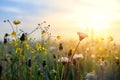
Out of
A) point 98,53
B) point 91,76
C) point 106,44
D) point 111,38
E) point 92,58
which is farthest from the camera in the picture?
point 106,44

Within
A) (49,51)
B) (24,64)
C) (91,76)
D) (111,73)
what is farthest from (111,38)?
(91,76)

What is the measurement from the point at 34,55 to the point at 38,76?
146 cm

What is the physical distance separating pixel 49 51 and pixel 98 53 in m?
0.89

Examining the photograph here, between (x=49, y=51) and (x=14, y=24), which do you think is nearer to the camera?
(x=14, y=24)

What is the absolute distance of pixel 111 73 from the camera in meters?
3.90

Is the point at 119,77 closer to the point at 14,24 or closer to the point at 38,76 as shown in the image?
the point at 38,76

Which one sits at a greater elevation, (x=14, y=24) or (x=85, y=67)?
(x=14, y=24)

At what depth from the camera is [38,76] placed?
3779mm

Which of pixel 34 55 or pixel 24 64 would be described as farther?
pixel 34 55

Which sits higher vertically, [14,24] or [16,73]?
[14,24]

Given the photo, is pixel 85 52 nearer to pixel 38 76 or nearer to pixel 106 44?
pixel 106 44

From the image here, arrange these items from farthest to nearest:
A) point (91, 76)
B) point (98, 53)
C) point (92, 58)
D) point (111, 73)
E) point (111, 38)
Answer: point (98, 53), point (111, 38), point (92, 58), point (111, 73), point (91, 76)

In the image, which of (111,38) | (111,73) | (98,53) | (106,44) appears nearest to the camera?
(111,73)

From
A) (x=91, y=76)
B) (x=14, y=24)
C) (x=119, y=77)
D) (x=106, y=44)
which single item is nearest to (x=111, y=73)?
(x=119, y=77)
